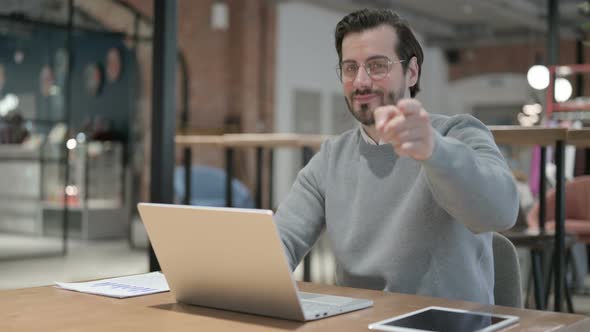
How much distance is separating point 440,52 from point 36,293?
13964 millimetres

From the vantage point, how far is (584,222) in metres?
4.39

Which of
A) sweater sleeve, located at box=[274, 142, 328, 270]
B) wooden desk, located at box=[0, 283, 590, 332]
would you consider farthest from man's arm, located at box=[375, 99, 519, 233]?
sweater sleeve, located at box=[274, 142, 328, 270]

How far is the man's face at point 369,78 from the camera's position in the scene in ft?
5.25

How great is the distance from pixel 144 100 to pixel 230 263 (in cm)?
794

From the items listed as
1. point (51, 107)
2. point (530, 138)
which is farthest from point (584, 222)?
point (51, 107)

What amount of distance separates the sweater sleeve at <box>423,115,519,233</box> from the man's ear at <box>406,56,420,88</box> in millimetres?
286

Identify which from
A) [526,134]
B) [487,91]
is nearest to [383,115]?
[526,134]

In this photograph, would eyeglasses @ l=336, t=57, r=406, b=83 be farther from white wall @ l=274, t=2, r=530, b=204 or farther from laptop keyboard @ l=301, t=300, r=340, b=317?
white wall @ l=274, t=2, r=530, b=204

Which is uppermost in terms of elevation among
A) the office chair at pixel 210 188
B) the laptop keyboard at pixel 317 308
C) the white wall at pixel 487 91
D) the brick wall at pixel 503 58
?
the brick wall at pixel 503 58

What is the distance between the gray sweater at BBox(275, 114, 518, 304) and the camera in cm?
138

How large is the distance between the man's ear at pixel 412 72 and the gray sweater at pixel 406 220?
0.36 ft


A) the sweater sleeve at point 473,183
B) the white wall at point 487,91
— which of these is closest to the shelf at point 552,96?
the white wall at point 487,91

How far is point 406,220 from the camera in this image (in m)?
1.55

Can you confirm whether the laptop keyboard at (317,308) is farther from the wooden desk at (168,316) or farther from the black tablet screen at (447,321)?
the black tablet screen at (447,321)
